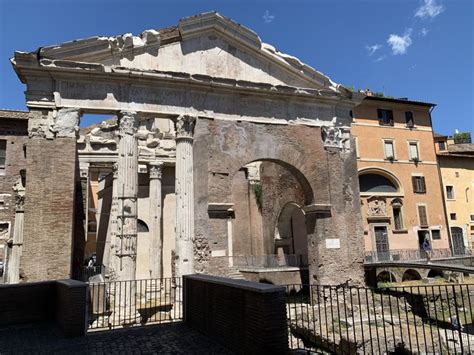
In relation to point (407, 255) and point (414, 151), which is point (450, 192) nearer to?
point (414, 151)

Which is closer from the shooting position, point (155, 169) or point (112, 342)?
point (112, 342)

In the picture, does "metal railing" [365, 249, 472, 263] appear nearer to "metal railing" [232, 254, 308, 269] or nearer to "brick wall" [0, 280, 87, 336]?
"metal railing" [232, 254, 308, 269]

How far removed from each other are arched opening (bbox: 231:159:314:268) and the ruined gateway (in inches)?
61.3

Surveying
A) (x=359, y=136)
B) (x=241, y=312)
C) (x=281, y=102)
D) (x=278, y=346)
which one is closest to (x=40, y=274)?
(x=241, y=312)

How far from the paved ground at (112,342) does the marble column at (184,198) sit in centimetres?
361

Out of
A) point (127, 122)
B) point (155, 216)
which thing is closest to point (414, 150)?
point (155, 216)

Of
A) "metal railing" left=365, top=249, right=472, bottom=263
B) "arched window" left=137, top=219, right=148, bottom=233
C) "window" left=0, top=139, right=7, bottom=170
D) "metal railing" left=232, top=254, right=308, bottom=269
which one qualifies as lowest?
"metal railing" left=365, top=249, right=472, bottom=263

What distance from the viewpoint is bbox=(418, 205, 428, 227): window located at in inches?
1071

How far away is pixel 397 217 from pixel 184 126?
20.4 meters

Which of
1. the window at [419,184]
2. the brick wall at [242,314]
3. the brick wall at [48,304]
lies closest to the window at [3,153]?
the brick wall at [48,304]

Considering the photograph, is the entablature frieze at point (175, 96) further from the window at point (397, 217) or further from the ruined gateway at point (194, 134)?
the window at point (397, 217)

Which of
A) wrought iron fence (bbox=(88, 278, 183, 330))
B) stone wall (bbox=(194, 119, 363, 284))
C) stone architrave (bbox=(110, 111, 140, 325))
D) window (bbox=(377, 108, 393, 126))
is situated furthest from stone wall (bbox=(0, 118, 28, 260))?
window (bbox=(377, 108, 393, 126))

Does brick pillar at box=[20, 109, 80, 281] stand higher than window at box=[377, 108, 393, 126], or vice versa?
window at box=[377, 108, 393, 126]

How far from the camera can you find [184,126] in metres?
11.5
